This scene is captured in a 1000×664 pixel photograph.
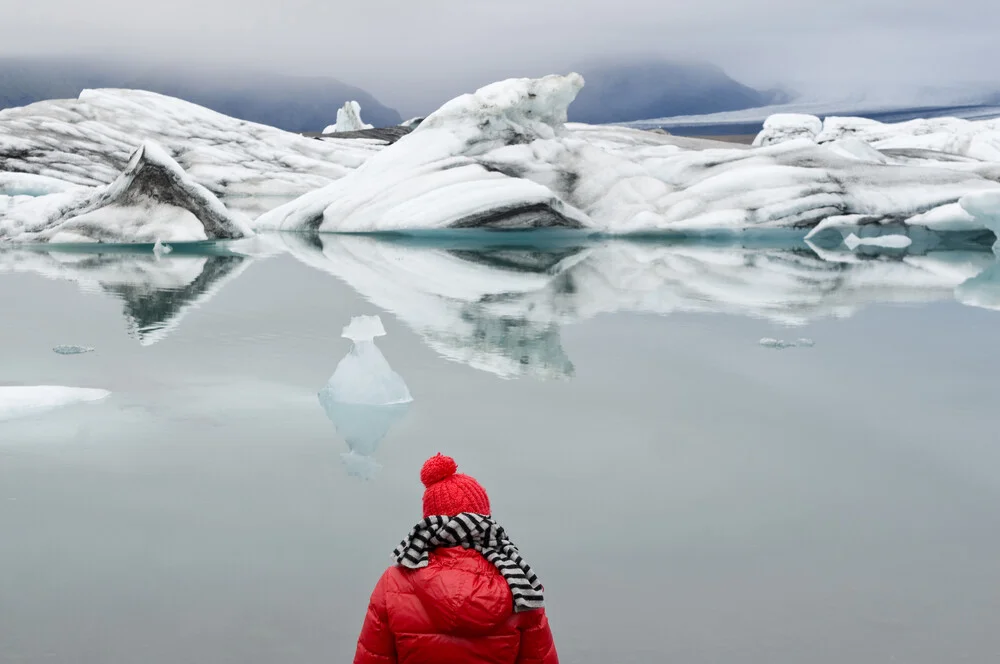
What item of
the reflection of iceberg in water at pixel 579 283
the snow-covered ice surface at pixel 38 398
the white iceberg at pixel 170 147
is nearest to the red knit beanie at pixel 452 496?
the snow-covered ice surface at pixel 38 398

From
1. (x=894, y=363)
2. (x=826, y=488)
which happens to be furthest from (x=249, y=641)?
(x=894, y=363)

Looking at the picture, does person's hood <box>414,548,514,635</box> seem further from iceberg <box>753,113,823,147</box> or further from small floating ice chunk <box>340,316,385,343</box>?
iceberg <box>753,113,823,147</box>

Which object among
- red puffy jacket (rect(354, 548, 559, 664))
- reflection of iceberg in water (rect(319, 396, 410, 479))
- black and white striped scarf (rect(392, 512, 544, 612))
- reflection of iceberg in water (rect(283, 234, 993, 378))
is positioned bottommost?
reflection of iceberg in water (rect(283, 234, 993, 378))

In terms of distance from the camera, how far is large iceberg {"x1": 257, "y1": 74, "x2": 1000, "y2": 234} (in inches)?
505

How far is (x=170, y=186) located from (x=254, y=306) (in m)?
5.85

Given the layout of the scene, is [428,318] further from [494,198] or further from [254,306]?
[494,198]

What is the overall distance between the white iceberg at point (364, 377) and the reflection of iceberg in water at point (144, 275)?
1754 mm

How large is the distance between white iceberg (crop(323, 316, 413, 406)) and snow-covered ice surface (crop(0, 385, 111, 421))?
3.14 ft

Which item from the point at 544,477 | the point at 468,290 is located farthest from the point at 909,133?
the point at 544,477

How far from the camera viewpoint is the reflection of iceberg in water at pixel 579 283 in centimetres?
547

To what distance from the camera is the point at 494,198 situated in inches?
493

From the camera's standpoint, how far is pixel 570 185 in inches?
556

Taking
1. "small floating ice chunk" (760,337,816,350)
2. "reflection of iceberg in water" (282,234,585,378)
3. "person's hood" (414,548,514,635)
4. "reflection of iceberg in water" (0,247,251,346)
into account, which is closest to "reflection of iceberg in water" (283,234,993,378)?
"reflection of iceberg in water" (282,234,585,378)

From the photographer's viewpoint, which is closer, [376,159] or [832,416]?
[832,416]
